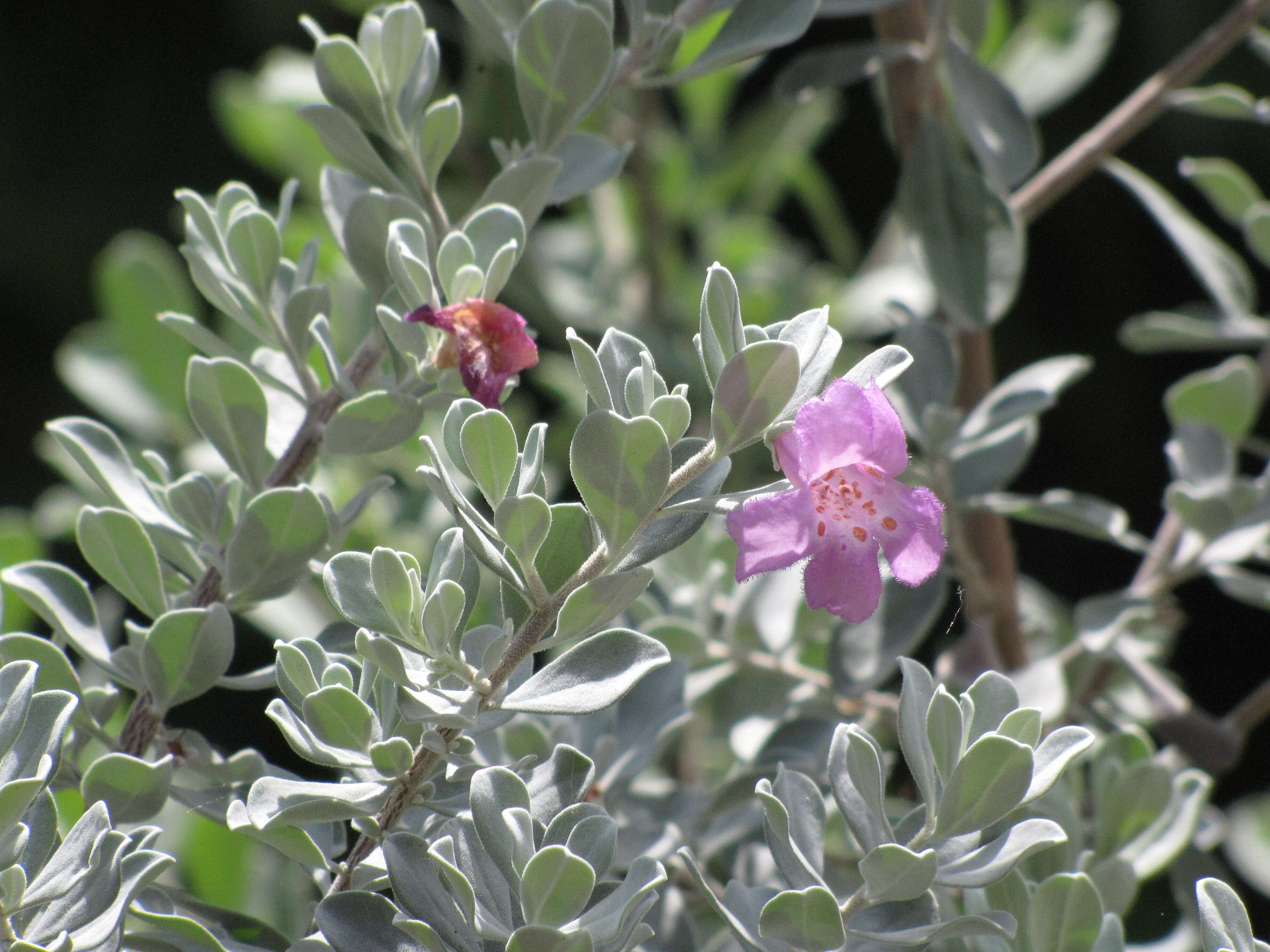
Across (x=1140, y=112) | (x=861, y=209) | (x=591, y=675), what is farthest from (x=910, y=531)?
(x=861, y=209)

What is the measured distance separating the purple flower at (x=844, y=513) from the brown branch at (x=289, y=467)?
20cm

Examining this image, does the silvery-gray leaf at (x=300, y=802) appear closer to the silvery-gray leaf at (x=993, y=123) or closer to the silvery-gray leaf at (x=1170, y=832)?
the silvery-gray leaf at (x=1170, y=832)

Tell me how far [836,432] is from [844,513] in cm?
5

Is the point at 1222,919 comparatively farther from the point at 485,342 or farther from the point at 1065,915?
the point at 485,342

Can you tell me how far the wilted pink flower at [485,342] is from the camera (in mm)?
445

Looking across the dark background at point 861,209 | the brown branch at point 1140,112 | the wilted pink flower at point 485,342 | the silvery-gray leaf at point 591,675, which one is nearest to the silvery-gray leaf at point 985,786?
the silvery-gray leaf at point 591,675

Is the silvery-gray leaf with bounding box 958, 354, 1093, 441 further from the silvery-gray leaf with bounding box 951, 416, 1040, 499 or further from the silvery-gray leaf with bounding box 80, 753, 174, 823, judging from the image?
the silvery-gray leaf with bounding box 80, 753, 174, 823

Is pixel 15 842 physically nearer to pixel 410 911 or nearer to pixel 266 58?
pixel 410 911

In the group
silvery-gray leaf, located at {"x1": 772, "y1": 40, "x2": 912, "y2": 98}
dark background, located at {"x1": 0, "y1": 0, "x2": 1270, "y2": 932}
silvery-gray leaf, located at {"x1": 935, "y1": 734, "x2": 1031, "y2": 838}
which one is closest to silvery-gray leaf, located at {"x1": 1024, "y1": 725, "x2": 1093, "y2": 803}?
silvery-gray leaf, located at {"x1": 935, "y1": 734, "x2": 1031, "y2": 838}

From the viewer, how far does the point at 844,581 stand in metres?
0.41

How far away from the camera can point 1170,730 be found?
2.43ft

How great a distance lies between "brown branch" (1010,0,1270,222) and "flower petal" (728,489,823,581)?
0.43 m

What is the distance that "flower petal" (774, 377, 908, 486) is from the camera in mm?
395

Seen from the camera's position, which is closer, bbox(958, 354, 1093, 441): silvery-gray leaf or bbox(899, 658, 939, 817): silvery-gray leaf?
bbox(899, 658, 939, 817): silvery-gray leaf
